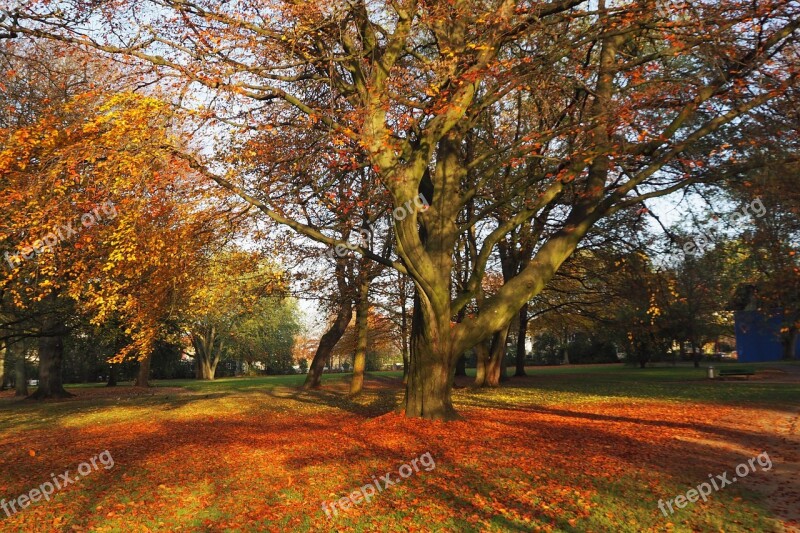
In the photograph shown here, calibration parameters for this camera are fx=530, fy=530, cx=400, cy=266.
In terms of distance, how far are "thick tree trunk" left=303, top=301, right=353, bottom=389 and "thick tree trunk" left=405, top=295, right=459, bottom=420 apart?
463 inches

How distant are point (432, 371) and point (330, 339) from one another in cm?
1350

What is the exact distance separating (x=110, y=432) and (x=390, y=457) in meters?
8.55

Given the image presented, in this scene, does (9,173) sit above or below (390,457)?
above

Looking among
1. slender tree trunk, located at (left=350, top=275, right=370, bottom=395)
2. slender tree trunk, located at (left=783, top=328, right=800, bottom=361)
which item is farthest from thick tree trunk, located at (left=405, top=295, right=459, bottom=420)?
slender tree trunk, located at (left=783, top=328, right=800, bottom=361)

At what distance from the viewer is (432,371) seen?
11.8m

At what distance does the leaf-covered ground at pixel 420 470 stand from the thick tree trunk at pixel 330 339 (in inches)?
320

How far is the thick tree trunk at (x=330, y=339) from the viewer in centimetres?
2397

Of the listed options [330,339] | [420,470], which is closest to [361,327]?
[330,339]

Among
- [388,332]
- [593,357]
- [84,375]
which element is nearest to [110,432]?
[388,332]

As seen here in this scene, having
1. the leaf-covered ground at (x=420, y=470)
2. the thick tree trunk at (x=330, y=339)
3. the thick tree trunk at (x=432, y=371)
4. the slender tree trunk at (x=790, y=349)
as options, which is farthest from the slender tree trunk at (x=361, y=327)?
the slender tree trunk at (x=790, y=349)

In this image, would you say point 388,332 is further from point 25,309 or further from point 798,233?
point 798,233

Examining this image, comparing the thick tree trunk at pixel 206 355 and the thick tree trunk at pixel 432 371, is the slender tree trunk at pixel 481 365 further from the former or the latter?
the thick tree trunk at pixel 206 355

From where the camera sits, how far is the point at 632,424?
498 inches

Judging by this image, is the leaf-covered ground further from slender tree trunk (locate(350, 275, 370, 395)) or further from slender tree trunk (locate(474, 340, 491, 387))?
slender tree trunk (locate(474, 340, 491, 387))
